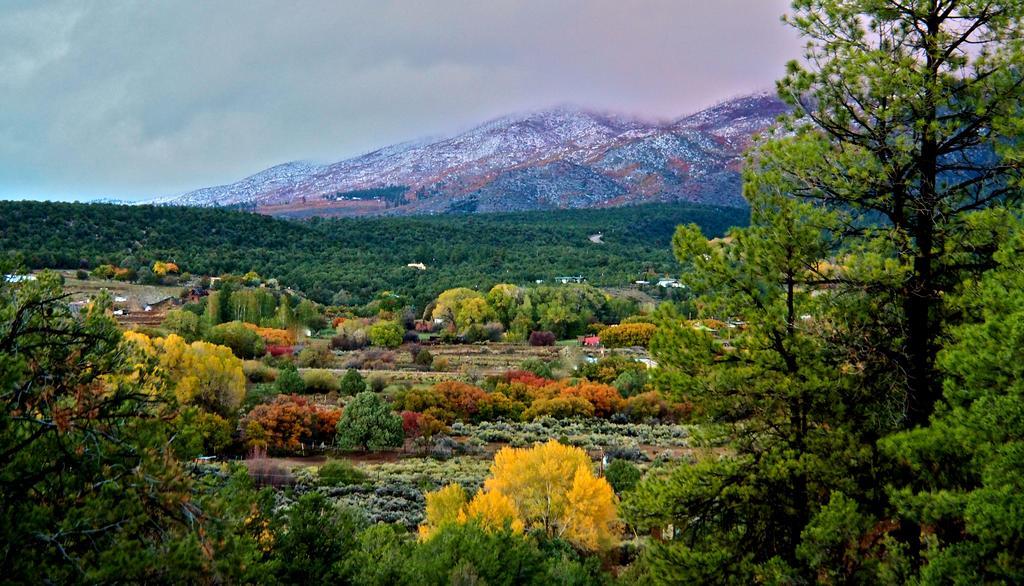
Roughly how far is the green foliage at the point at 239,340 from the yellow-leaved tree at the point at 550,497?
35.2 metres

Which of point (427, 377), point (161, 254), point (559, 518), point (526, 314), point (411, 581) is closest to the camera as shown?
point (411, 581)

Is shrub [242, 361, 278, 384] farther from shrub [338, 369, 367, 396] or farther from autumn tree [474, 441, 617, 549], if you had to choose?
autumn tree [474, 441, 617, 549]

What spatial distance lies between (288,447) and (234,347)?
885 inches

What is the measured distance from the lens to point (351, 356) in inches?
2044

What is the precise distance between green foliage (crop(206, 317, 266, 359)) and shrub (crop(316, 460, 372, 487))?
26.7 meters

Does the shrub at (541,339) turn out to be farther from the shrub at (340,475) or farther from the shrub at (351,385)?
the shrub at (340,475)

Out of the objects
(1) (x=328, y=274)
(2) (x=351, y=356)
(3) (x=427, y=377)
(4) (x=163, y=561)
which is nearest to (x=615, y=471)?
(4) (x=163, y=561)

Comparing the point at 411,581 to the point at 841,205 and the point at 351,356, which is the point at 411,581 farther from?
the point at 351,356

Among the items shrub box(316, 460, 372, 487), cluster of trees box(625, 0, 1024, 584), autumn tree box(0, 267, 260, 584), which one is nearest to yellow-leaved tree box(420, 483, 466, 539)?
shrub box(316, 460, 372, 487)

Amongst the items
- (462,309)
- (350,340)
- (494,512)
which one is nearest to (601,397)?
(494,512)

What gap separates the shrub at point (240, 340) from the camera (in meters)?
47.4

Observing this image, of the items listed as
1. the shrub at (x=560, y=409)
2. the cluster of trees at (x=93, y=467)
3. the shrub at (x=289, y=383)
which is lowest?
the shrub at (x=560, y=409)

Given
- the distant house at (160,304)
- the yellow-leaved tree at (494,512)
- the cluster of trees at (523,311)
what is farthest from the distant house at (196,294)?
the yellow-leaved tree at (494,512)

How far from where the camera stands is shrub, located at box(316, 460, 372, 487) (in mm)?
22766
